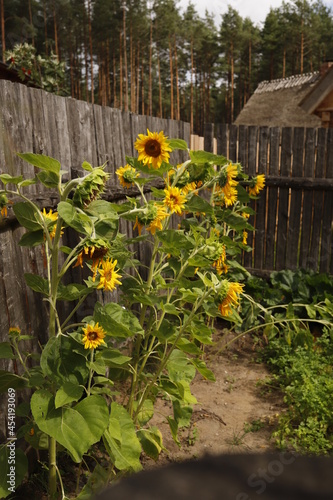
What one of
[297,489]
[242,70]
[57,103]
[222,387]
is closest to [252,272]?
[222,387]

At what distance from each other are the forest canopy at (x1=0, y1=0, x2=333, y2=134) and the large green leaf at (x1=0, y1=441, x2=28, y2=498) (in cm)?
2450

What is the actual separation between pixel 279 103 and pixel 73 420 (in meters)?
19.6

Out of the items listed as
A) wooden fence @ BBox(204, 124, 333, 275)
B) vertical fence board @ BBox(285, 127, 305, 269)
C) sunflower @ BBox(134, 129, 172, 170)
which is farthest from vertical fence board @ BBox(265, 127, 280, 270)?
sunflower @ BBox(134, 129, 172, 170)

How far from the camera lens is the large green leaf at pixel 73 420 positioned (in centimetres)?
182

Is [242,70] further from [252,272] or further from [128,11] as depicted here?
[252,272]

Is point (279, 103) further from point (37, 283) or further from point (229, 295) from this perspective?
point (37, 283)

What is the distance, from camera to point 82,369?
1873mm

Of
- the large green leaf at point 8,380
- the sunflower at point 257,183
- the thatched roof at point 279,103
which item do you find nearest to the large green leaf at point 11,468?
the large green leaf at point 8,380

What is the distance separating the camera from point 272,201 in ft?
18.9

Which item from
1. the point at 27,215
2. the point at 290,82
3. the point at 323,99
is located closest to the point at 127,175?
the point at 27,215

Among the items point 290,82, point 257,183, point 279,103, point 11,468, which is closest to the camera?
point 11,468

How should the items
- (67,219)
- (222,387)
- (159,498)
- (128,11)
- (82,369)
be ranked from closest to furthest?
(159,498), (67,219), (82,369), (222,387), (128,11)

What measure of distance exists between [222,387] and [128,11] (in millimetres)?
33041

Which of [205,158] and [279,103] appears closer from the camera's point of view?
[205,158]
